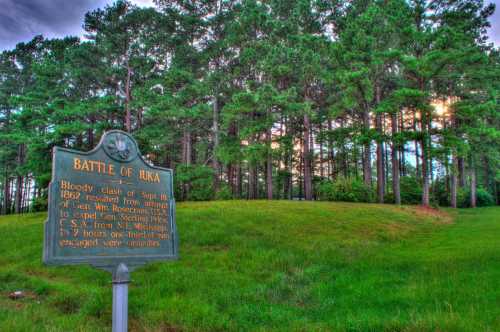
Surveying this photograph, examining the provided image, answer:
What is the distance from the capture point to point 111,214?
471 centimetres

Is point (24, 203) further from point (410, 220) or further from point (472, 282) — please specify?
point (472, 282)

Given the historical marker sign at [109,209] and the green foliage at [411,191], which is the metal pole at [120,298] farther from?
the green foliage at [411,191]

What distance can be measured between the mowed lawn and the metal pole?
95 centimetres

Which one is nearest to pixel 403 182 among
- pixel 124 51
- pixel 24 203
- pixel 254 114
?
pixel 254 114

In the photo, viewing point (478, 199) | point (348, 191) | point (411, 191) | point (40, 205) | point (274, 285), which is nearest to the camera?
point (274, 285)

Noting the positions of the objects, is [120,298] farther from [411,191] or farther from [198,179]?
[411,191]

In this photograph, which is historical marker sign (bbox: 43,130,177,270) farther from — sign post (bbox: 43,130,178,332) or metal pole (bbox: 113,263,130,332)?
metal pole (bbox: 113,263,130,332)

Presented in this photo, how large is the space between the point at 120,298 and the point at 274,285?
371 cm

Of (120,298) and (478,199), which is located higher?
(478,199)

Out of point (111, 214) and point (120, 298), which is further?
point (111, 214)

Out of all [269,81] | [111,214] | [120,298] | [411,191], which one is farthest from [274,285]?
[411,191]

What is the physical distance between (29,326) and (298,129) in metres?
33.3

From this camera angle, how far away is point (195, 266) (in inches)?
340

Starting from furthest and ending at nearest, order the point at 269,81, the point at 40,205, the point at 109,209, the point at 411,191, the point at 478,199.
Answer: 1. the point at 478,199
2. the point at 411,191
3. the point at 269,81
4. the point at 40,205
5. the point at 109,209
